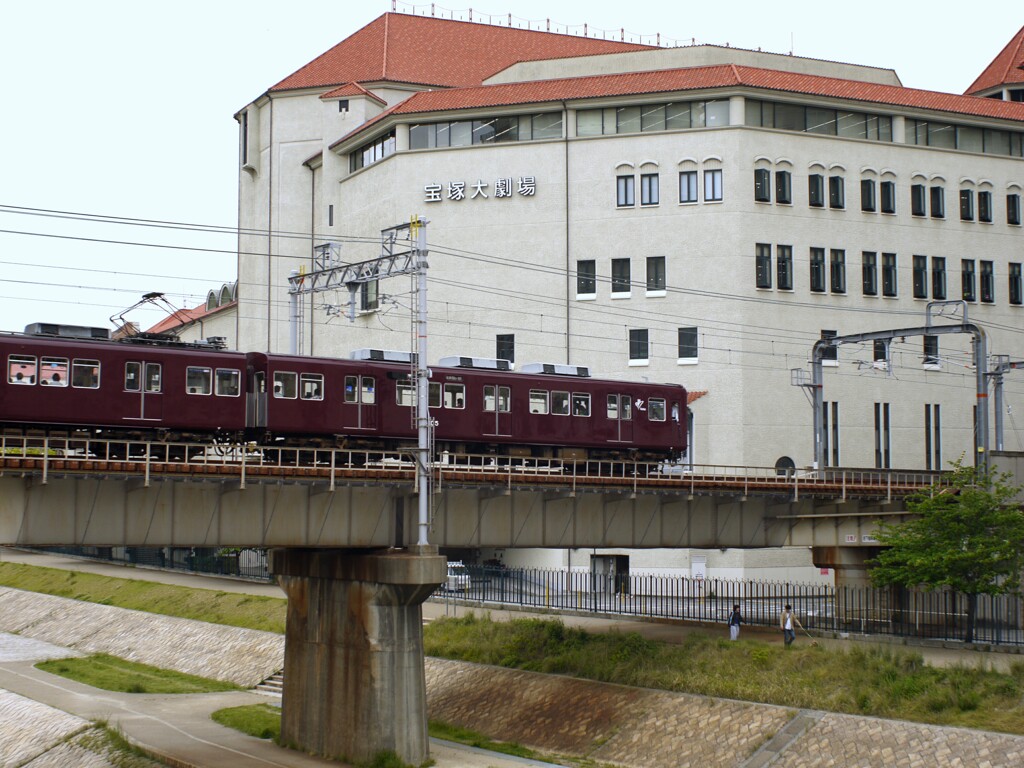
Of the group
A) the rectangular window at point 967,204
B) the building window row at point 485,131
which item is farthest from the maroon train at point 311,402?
the rectangular window at point 967,204

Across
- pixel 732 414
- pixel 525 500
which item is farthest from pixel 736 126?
pixel 525 500

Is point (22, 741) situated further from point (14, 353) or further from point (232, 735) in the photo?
point (14, 353)

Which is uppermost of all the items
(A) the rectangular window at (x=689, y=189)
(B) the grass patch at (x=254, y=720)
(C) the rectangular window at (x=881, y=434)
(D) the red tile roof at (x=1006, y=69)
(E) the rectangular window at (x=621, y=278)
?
(D) the red tile roof at (x=1006, y=69)

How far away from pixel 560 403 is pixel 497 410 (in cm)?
301

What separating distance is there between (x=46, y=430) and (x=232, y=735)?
485 inches

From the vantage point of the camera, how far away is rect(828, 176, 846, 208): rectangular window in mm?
78375

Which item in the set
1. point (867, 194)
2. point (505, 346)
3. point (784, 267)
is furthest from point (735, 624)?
point (867, 194)

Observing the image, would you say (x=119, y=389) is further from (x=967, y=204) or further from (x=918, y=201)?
(x=967, y=204)

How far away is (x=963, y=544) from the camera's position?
152 feet

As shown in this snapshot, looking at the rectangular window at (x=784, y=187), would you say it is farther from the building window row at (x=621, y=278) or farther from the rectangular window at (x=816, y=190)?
the building window row at (x=621, y=278)

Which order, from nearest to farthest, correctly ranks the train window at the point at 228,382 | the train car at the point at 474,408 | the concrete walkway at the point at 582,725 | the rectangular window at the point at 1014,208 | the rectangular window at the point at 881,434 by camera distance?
1. the concrete walkway at the point at 582,725
2. the train window at the point at 228,382
3. the train car at the point at 474,408
4. the rectangular window at the point at 881,434
5. the rectangular window at the point at 1014,208

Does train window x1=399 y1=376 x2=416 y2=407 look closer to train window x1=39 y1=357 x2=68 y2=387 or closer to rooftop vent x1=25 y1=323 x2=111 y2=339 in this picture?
rooftop vent x1=25 y1=323 x2=111 y2=339

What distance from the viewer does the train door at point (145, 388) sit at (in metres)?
40.8

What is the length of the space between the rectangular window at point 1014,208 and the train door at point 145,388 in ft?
197
